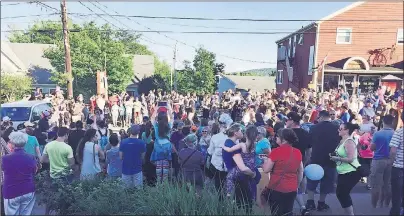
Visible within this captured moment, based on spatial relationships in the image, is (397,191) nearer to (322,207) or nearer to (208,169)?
(322,207)

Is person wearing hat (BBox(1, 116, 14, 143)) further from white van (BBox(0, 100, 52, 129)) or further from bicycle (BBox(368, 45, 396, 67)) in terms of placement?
bicycle (BBox(368, 45, 396, 67))

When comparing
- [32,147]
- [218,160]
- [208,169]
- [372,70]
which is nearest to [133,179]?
[208,169]

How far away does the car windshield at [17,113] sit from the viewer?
4296 mm

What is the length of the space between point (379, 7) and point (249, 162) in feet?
7.30

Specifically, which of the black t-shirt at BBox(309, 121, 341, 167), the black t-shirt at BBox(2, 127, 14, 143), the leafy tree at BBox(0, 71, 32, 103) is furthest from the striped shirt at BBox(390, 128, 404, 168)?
the black t-shirt at BBox(2, 127, 14, 143)

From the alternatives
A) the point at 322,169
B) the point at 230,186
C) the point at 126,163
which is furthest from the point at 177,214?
the point at 322,169

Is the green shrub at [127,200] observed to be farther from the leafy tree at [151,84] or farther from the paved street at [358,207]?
the leafy tree at [151,84]

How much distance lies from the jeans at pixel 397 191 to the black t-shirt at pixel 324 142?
947 mm

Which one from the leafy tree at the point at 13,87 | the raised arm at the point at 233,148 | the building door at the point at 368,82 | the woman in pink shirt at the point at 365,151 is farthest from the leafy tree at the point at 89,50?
the woman in pink shirt at the point at 365,151

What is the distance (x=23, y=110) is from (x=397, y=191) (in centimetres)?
531

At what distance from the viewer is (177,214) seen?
3.20 meters

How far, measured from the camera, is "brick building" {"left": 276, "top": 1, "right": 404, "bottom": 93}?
313cm

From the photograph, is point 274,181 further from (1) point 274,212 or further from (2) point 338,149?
(2) point 338,149

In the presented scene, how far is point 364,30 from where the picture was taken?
340 cm
